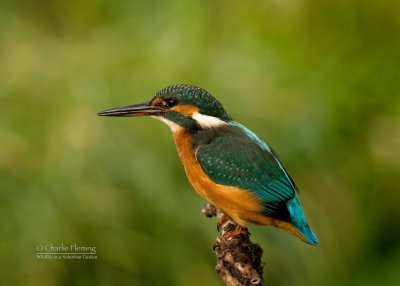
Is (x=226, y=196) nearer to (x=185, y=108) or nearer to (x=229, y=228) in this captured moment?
(x=229, y=228)

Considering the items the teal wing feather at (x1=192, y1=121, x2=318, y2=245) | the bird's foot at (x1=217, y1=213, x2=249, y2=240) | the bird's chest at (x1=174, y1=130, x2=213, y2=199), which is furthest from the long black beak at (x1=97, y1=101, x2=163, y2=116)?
the bird's foot at (x1=217, y1=213, x2=249, y2=240)

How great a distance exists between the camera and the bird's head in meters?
2.95

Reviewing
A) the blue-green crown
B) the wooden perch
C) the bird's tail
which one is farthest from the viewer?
the blue-green crown

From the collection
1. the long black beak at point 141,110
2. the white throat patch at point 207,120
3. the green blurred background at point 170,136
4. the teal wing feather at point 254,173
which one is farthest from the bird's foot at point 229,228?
the green blurred background at point 170,136

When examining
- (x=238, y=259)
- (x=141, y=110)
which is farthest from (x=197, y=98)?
(x=238, y=259)

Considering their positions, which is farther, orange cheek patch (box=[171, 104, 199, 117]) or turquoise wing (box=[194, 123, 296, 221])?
orange cheek patch (box=[171, 104, 199, 117])

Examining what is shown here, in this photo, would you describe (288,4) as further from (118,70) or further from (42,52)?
(42,52)

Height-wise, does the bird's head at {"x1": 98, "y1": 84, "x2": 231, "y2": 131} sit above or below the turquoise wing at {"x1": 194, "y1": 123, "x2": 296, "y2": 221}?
above

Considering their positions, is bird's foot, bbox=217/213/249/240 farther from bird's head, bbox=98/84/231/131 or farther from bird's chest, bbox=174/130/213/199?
bird's head, bbox=98/84/231/131

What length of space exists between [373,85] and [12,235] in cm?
200

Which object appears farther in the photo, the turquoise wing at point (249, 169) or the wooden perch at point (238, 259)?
the turquoise wing at point (249, 169)

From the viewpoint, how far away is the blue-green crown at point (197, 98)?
2.94m

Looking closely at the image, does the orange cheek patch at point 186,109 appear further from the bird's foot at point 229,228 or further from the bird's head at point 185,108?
the bird's foot at point 229,228

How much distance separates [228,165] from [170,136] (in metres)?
1.15
